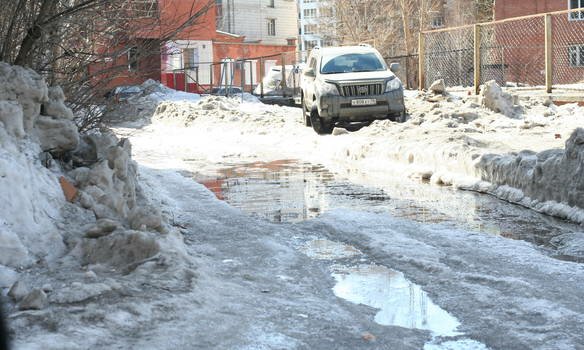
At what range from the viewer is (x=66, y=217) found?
5.88 meters

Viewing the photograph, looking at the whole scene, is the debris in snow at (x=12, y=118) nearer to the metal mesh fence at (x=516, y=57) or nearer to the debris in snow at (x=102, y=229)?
the debris in snow at (x=102, y=229)

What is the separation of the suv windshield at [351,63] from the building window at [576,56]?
6472mm

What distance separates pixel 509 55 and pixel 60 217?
841 inches

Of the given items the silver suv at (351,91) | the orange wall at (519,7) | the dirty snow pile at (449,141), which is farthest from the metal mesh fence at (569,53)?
the orange wall at (519,7)

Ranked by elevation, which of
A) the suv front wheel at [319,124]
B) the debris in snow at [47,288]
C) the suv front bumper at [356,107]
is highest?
the suv front bumper at [356,107]

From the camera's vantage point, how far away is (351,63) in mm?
20297

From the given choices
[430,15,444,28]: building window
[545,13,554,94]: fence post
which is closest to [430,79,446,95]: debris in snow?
[545,13,554,94]: fence post

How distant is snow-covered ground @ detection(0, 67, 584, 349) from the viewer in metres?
4.30

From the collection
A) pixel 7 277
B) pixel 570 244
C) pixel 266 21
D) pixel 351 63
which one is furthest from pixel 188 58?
pixel 266 21

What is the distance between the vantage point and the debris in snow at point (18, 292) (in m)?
4.29

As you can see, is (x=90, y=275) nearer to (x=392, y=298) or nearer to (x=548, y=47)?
(x=392, y=298)

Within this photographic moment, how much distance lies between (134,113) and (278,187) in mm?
2651

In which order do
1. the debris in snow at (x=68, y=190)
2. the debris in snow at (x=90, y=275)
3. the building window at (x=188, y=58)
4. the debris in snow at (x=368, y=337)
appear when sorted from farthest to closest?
the building window at (x=188, y=58) < the debris in snow at (x=68, y=190) < the debris in snow at (x=90, y=275) < the debris in snow at (x=368, y=337)

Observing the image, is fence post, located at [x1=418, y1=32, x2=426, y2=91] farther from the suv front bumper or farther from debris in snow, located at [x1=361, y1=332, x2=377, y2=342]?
debris in snow, located at [x1=361, y1=332, x2=377, y2=342]
